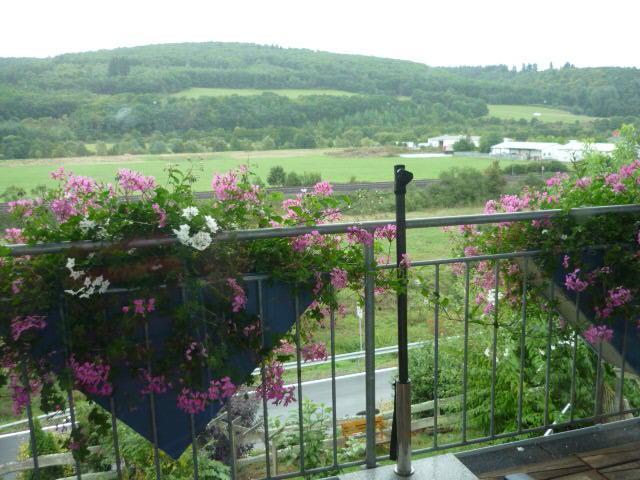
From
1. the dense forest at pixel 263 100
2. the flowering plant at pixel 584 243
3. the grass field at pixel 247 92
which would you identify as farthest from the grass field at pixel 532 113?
the flowering plant at pixel 584 243

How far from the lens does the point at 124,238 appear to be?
5.70 feet

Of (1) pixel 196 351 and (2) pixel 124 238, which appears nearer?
(2) pixel 124 238

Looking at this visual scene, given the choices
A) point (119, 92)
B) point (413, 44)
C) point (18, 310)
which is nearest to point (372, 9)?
point (413, 44)

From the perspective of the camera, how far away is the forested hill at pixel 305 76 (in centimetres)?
340

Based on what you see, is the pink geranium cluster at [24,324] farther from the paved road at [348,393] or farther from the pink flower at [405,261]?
the paved road at [348,393]

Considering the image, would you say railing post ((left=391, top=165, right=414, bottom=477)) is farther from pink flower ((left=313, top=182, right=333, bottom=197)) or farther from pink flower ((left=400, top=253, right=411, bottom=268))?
pink flower ((left=313, top=182, right=333, bottom=197))

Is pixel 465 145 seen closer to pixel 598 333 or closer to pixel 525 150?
pixel 525 150

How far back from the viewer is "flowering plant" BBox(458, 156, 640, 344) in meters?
2.41

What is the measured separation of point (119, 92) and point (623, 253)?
9.58 ft

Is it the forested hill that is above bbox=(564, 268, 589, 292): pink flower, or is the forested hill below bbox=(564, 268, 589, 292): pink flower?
above

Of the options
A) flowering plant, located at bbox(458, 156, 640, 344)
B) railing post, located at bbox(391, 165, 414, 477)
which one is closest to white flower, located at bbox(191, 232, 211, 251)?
railing post, located at bbox(391, 165, 414, 477)

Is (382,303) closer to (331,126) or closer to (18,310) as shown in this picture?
(18,310)

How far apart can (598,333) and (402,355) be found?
3.98 feet

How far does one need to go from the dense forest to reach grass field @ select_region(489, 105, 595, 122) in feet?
0.21
